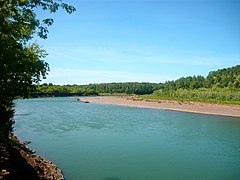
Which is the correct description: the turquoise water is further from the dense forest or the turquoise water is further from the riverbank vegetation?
the dense forest

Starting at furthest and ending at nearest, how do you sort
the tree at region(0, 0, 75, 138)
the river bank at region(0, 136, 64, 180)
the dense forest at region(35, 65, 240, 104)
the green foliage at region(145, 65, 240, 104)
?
the dense forest at region(35, 65, 240, 104), the green foliage at region(145, 65, 240, 104), the river bank at region(0, 136, 64, 180), the tree at region(0, 0, 75, 138)

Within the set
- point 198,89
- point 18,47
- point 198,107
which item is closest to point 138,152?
point 18,47

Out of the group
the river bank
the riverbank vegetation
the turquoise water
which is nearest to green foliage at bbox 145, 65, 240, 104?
the turquoise water

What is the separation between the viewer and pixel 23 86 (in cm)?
834

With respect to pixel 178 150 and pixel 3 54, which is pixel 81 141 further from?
pixel 3 54

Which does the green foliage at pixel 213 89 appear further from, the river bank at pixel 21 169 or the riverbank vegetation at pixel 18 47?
the riverbank vegetation at pixel 18 47

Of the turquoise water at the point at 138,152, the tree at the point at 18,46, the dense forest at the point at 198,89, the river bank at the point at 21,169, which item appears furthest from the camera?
the dense forest at the point at 198,89

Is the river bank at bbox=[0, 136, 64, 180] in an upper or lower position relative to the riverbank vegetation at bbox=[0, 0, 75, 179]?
lower

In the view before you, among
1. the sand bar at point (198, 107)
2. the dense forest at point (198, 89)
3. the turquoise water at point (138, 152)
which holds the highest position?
the dense forest at point (198, 89)

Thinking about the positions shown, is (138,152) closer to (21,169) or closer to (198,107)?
(21,169)

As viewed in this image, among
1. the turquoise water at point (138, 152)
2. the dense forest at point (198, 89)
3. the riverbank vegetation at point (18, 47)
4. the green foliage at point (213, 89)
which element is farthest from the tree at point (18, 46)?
the green foliage at point (213, 89)

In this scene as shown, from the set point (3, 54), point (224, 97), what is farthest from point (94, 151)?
point (224, 97)

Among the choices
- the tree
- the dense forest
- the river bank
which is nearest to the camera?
the tree

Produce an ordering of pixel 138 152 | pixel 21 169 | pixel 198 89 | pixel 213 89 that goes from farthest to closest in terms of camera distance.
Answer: pixel 198 89, pixel 213 89, pixel 138 152, pixel 21 169
